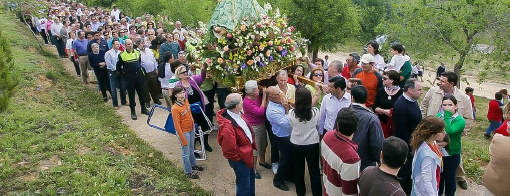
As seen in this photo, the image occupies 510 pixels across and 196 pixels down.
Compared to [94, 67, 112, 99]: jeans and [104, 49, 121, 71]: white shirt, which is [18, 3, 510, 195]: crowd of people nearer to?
[104, 49, 121, 71]: white shirt

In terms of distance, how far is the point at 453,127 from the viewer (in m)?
5.13

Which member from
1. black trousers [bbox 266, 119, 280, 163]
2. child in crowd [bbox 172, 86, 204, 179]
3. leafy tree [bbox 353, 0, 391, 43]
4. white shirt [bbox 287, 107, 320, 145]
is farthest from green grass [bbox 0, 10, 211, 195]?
leafy tree [bbox 353, 0, 391, 43]

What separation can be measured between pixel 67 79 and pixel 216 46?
7.46 metres

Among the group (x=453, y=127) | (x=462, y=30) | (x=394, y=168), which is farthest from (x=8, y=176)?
(x=462, y=30)

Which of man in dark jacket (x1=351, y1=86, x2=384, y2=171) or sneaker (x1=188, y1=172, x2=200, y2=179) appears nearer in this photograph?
man in dark jacket (x1=351, y1=86, x2=384, y2=171)

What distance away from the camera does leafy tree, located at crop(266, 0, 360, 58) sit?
17.1 meters

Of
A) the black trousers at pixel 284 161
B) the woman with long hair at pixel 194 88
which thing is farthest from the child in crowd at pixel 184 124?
the black trousers at pixel 284 161

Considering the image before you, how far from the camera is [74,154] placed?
266 inches

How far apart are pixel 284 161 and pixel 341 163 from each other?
196 cm

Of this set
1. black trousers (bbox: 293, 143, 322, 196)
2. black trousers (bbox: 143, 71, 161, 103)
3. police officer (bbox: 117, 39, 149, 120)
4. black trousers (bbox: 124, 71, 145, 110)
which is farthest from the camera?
black trousers (bbox: 143, 71, 161, 103)

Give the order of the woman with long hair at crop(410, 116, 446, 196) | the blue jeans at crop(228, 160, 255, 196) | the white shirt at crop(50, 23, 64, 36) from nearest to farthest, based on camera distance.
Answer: the woman with long hair at crop(410, 116, 446, 196), the blue jeans at crop(228, 160, 255, 196), the white shirt at crop(50, 23, 64, 36)

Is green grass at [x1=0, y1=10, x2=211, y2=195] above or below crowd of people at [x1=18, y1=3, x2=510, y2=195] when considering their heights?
below

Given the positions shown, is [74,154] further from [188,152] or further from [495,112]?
[495,112]

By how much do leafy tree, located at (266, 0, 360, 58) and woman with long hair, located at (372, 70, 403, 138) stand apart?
11.2 m
